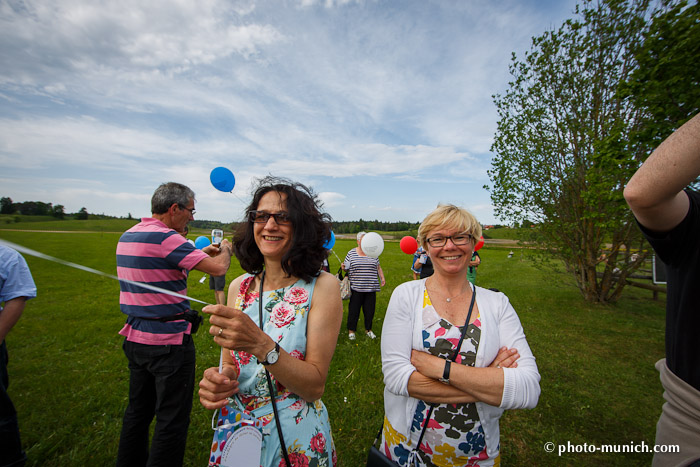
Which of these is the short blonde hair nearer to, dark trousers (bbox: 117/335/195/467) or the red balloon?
dark trousers (bbox: 117/335/195/467)

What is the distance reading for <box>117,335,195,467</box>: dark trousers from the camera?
231 centimetres

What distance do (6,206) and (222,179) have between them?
11.5 feet

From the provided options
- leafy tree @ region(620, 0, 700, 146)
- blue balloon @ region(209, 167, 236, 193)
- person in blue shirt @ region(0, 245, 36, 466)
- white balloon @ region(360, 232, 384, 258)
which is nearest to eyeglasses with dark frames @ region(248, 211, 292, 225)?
person in blue shirt @ region(0, 245, 36, 466)

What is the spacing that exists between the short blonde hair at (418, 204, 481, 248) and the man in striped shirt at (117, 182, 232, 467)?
71.5 inches

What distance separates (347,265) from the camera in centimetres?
641

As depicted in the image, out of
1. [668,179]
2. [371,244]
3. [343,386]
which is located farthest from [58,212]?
[371,244]

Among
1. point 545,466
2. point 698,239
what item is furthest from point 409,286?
point 545,466

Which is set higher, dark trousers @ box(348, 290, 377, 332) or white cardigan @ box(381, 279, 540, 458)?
white cardigan @ box(381, 279, 540, 458)

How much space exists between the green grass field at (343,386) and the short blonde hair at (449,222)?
6.10 feet

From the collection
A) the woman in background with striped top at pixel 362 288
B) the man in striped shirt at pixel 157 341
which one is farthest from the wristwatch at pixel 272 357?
the woman in background with striped top at pixel 362 288

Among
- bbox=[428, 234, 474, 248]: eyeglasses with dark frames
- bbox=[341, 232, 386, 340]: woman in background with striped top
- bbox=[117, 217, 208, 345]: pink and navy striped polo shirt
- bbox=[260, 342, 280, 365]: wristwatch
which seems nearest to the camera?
bbox=[260, 342, 280, 365]: wristwatch

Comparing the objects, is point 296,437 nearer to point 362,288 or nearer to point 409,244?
point 362,288

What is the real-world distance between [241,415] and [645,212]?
7.04ft

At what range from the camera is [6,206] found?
71cm
